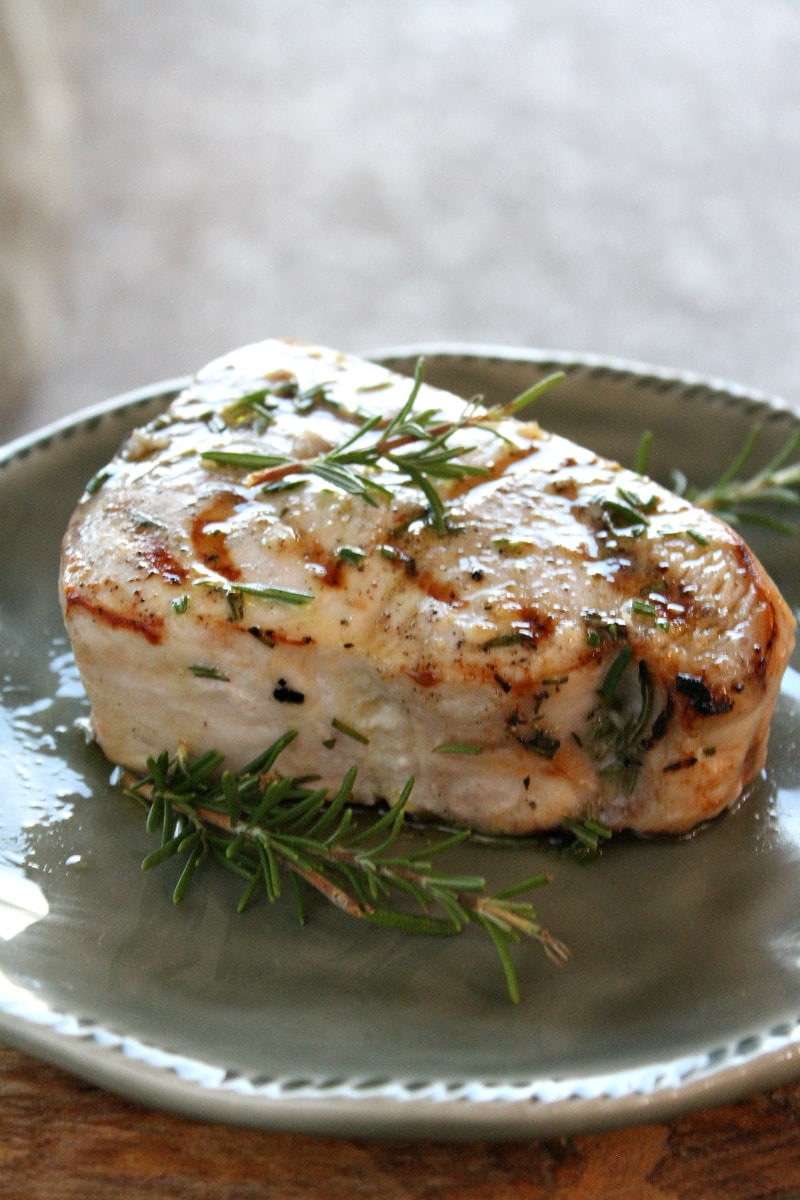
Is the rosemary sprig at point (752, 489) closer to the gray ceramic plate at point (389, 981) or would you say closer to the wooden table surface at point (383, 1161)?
the gray ceramic plate at point (389, 981)

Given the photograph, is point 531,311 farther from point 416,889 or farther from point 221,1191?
point 221,1191

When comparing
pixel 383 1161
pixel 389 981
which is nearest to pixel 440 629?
pixel 389 981

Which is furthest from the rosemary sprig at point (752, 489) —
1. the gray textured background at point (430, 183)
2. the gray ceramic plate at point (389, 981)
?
the gray textured background at point (430, 183)

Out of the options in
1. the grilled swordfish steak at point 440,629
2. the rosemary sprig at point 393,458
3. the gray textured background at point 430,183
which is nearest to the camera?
the grilled swordfish steak at point 440,629

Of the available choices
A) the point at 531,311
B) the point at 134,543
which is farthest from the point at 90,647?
the point at 531,311

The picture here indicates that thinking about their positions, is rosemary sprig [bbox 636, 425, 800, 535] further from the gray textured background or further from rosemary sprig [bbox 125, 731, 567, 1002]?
the gray textured background

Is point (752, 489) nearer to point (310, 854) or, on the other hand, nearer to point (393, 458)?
point (393, 458)

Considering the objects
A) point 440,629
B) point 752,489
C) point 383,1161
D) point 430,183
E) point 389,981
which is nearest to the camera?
point 383,1161

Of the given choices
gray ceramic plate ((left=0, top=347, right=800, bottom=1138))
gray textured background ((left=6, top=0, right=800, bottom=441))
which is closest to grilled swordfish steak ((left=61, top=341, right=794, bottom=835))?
gray ceramic plate ((left=0, top=347, right=800, bottom=1138))
